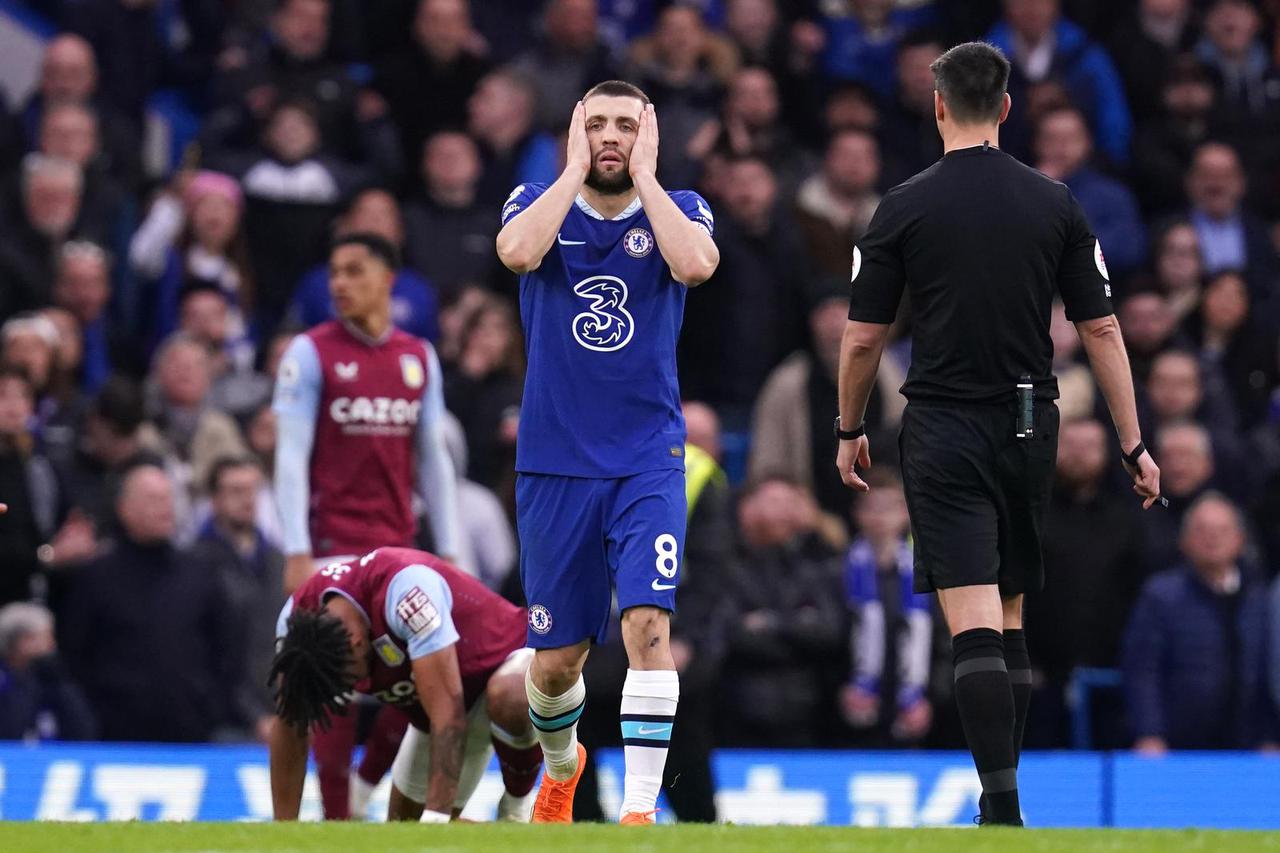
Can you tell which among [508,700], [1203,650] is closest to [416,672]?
[508,700]

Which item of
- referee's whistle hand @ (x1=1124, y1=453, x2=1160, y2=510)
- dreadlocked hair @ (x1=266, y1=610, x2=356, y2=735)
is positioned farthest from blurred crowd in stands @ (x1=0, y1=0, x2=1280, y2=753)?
referee's whistle hand @ (x1=1124, y1=453, x2=1160, y2=510)

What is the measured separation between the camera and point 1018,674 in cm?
785

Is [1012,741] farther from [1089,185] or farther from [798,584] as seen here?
[1089,185]

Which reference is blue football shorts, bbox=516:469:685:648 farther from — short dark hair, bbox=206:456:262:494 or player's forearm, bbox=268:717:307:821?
short dark hair, bbox=206:456:262:494

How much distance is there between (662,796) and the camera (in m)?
12.1

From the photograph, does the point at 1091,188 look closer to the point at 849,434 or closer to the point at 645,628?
the point at 849,434

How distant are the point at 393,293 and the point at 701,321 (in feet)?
6.43

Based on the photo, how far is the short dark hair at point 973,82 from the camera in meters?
7.66

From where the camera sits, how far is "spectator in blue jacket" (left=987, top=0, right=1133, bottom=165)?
53.5 feet

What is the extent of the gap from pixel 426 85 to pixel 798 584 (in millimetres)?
5181

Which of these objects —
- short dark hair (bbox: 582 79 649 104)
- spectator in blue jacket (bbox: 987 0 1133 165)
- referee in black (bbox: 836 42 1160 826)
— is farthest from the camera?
spectator in blue jacket (bbox: 987 0 1133 165)

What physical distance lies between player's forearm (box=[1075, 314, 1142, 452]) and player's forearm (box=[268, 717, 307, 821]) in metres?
3.39

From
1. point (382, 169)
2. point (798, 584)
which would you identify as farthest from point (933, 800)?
point (382, 169)

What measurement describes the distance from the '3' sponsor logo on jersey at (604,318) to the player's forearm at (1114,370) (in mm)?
1590
